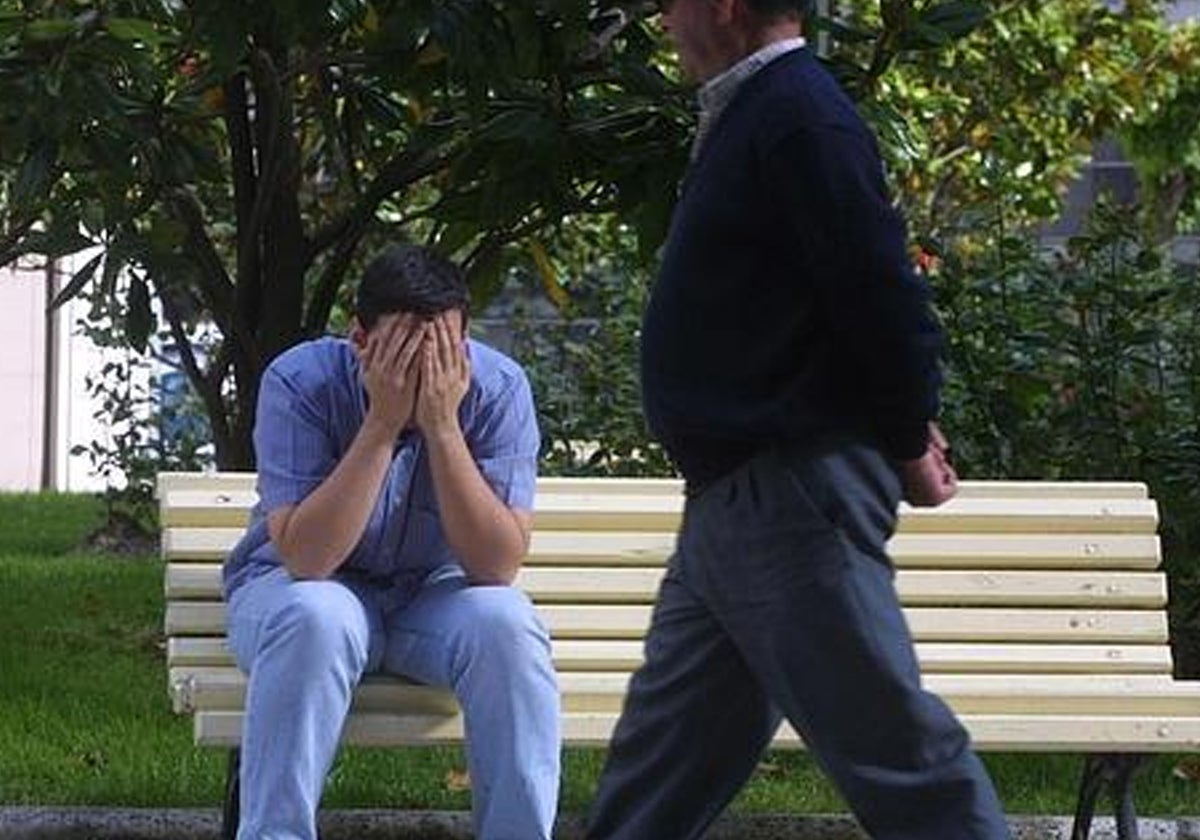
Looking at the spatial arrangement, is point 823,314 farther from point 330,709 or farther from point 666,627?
point 330,709

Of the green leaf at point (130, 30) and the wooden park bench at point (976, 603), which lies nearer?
the wooden park bench at point (976, 603)

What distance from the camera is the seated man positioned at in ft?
16.2

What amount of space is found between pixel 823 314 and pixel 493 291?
3650 millimetres

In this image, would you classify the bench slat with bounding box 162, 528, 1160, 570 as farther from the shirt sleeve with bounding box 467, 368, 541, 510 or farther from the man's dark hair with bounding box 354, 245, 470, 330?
the man's dark hair with bounding box 354, 245, 470, 330

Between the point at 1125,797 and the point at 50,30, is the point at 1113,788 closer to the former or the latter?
the point at 1125,797

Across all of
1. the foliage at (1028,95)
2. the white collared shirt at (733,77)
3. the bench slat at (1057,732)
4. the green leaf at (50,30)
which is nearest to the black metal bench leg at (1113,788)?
the bench slat at (1057,732)

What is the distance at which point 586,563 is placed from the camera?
5895mm

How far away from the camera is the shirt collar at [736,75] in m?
3.99

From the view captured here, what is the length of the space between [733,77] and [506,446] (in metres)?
1.45

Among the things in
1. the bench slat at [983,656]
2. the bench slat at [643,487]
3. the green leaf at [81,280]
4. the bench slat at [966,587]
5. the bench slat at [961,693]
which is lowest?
the bench slat at [961,693]

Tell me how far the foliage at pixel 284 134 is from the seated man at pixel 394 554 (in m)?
1.07

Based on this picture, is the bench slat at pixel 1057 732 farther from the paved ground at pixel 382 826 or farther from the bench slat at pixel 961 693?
the paved ground at pixel 382 826

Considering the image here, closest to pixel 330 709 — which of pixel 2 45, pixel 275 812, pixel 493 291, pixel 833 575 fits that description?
pixel 275 812

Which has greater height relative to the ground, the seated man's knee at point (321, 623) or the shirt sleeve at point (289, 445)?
the shirt sleeve at point (289, 445)
